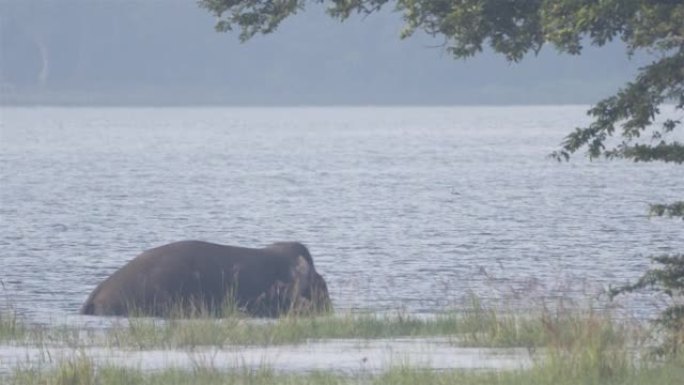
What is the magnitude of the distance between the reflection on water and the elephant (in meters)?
4.23

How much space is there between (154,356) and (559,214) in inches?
1281

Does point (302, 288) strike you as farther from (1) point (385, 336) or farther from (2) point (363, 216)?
(2) point (363, 216)

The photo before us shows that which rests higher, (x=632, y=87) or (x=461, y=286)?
(x=632, y=87)

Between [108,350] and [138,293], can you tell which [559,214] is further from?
[108,350]

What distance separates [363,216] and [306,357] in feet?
105

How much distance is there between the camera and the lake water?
29.4m

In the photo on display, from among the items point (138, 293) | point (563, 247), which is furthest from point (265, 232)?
point (138, 293)

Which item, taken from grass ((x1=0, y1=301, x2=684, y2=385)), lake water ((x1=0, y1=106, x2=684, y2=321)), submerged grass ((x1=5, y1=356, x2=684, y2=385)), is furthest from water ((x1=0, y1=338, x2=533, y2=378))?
lake water ((x1=0, y1=106, x2=684, y2=321))

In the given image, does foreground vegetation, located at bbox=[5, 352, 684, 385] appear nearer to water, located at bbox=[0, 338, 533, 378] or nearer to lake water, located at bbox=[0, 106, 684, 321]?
water, located at bbox=[0, 338, 533, 378]

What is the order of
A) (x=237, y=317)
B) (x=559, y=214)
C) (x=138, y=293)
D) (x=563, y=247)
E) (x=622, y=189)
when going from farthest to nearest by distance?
(x=622, y=189)
(x=559, y=214)
(x=563, y=247)
(x=138, y=293)
(x=237, y=317)

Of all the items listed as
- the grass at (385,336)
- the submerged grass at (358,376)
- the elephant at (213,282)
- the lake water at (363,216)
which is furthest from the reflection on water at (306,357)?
the elephant at (213,282)

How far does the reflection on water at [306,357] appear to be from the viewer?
53.1 feet

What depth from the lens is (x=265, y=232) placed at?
143ft

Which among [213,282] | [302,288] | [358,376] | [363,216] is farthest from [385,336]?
[363,216]
